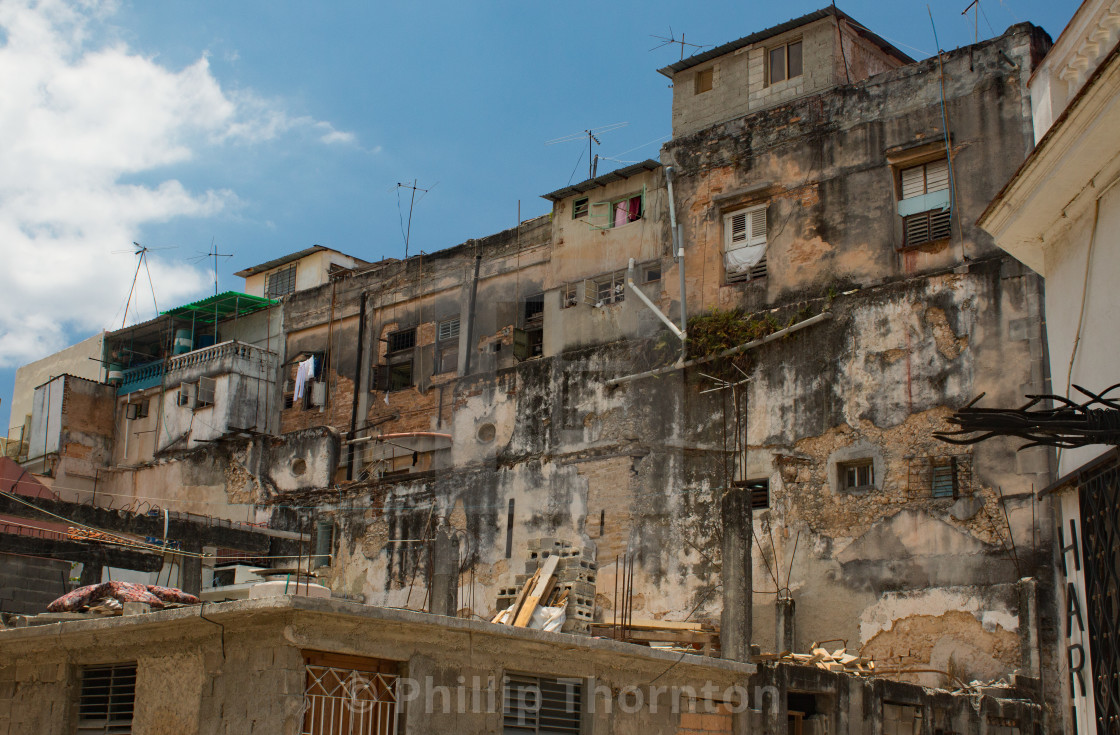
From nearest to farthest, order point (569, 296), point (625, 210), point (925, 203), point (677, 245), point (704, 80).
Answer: point (925, 203)
point (677, 245)
point (704, 80)
point (625, 210)
point (569, 296)

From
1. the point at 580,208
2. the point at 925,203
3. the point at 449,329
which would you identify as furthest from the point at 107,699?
the point at 449,329

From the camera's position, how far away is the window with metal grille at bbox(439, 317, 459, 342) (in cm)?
2491

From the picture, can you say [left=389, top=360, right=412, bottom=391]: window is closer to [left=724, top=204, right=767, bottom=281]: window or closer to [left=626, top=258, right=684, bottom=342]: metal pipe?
[left=626, top=258, right=684, bottom=342]: metal pipe

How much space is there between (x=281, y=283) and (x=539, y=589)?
17696 mm

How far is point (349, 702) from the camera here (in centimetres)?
905

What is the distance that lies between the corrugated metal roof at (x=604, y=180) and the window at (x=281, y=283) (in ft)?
36.2

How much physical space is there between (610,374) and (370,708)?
41.4 ft

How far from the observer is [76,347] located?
32281 millimetres

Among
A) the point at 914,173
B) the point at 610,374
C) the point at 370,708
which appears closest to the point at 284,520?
the point at 610,374

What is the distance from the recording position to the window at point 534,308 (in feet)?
76.9

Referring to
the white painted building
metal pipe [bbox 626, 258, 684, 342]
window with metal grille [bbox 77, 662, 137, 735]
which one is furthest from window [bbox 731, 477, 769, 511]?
window with metal grille [bbox 77, 662, 137, 735]

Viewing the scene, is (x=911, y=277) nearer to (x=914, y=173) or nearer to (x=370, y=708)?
(x=914, y=173)

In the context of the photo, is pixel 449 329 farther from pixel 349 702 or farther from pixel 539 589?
pixel 349 702

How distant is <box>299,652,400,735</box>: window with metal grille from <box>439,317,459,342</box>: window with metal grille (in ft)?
52.2
